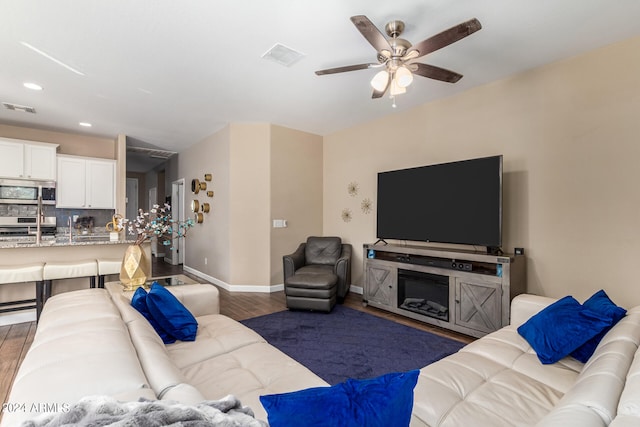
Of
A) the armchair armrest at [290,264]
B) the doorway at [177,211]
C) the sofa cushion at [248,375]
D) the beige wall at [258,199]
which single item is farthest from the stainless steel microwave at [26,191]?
the sofa cushion at [248,375]

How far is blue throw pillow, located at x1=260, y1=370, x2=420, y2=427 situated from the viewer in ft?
2.19

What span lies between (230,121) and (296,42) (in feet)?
8.55

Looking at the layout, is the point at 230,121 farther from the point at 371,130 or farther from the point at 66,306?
the point at 66,306

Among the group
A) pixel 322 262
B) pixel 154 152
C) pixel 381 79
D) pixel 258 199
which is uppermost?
pixel 154 152

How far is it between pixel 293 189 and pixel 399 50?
10.8ft

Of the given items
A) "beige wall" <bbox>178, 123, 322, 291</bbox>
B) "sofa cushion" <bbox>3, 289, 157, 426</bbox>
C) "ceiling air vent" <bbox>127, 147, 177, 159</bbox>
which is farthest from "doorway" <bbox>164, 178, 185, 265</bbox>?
"sofa cushion" <bbox>3, 289, 157, 426</bbox>

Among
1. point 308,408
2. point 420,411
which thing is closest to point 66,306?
point 308,408

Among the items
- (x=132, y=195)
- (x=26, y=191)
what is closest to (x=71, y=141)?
(x=26, y=191)

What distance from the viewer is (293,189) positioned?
530cm

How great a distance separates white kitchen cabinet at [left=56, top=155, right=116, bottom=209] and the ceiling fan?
5.17 metres

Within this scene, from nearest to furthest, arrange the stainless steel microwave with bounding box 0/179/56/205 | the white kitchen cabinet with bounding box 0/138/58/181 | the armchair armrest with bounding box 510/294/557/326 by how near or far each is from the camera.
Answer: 1. the armchair armrest with bounding box 510/294/557/326
2. the white kitchen cabinet with bounding box 0/138/58/181
3. the stainless steel microwave with bounding box 0/179/56/205

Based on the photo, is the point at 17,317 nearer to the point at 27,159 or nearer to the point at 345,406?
the point at 27,159

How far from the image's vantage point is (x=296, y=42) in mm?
2662

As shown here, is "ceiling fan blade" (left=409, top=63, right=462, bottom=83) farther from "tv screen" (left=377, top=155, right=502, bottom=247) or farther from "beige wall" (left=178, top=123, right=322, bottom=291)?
"beige wall" (left=178, top=123, right=322, bottom=291)
